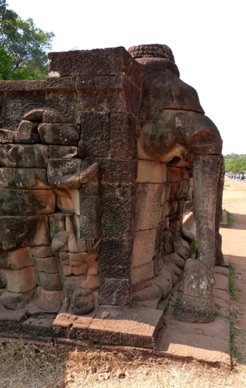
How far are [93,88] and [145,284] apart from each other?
7.26ft

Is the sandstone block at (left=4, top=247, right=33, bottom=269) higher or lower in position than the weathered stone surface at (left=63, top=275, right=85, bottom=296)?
higher

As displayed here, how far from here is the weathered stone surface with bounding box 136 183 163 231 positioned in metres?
3.48

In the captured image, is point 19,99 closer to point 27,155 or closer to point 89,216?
point 27,155

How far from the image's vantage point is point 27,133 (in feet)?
10.1

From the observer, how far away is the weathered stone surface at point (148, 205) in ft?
11.4

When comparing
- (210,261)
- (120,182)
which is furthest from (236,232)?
(120,182)

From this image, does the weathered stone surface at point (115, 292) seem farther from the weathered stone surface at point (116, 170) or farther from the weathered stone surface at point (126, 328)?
the weathered stone surface at point (116, 170)

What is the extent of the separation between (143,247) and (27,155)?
1627 millimetres

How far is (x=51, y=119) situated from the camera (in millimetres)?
3023

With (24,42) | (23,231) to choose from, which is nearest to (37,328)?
(23,231)

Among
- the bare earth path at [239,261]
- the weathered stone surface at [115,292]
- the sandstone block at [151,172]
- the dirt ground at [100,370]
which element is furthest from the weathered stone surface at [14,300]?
the bare earth path at [239,261]

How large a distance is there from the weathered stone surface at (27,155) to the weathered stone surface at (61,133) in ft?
0.38

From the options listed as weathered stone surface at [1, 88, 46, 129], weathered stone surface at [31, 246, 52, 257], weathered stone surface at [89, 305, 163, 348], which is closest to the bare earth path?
weathered stone surface at [89, 305, 163, 348]

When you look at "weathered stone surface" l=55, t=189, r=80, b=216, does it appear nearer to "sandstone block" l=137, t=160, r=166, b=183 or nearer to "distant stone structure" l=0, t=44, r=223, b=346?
"distant stone structure" l=0, t=44, r=223, b=346
